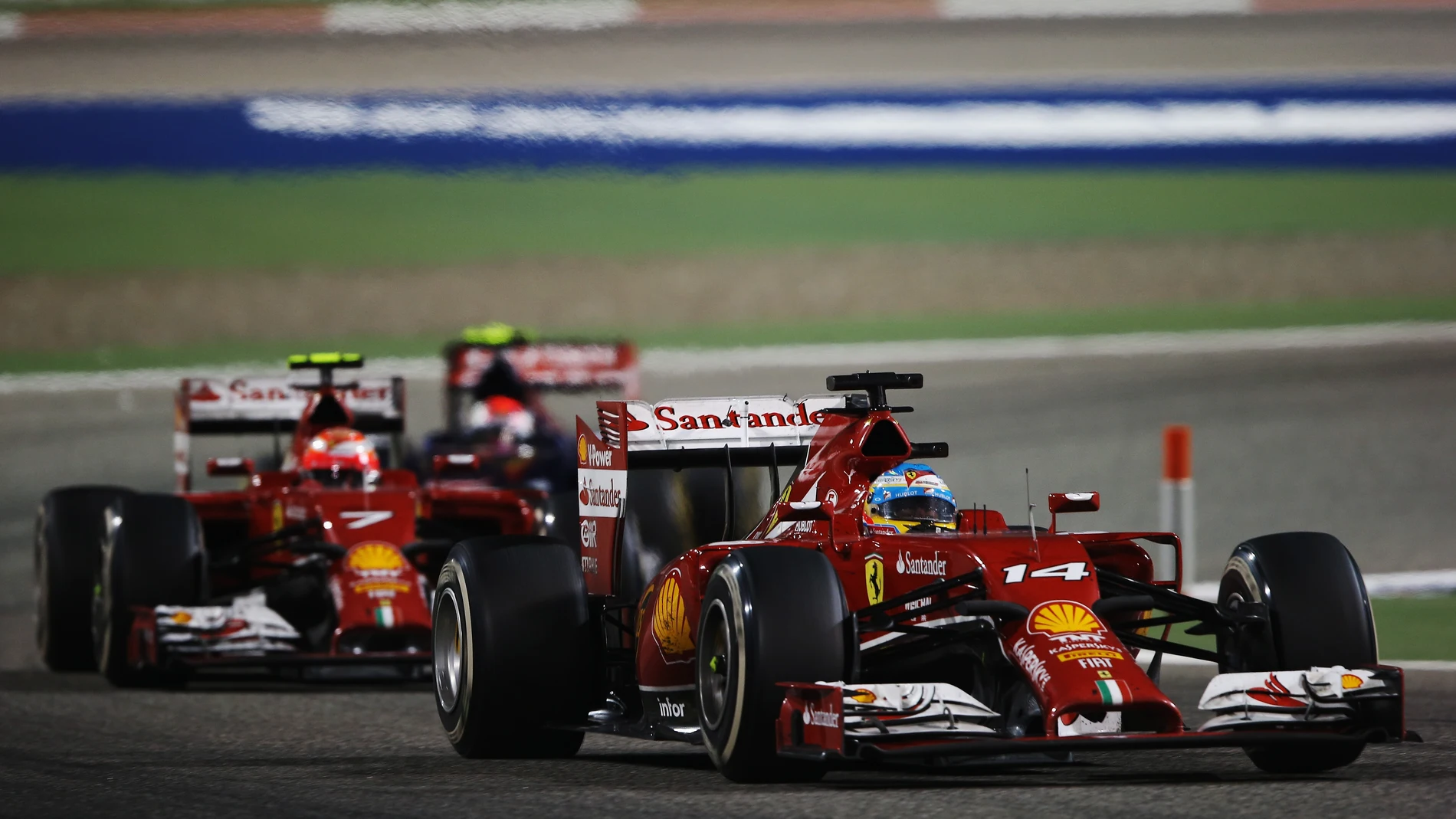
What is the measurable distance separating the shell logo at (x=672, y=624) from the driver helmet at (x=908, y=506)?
775mm

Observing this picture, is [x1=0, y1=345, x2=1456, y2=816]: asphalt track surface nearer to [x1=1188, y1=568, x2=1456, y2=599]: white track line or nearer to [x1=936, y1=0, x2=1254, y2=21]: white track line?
[x1=1188, y1=568, x2=1456, y2=599]: white track line

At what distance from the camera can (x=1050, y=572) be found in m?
8.65

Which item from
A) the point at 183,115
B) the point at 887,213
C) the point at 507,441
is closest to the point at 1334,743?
the point at 507,441

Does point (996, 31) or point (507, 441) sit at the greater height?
point (996, 31)

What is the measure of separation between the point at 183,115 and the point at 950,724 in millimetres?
29607

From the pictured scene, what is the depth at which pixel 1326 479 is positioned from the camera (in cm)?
2167

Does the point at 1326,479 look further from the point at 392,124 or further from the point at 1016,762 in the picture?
the point at 392,124

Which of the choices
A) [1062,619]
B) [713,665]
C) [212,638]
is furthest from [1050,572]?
[212,638]

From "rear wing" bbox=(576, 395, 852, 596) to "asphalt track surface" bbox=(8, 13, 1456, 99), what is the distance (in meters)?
24.1

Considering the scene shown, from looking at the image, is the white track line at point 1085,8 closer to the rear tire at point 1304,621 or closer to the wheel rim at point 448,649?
the wheel rim at point 448,649

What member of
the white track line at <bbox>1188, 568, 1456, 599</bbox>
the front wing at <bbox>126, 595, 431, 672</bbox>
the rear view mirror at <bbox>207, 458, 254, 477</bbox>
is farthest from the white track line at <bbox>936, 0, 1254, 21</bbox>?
the front wing at <bbox>126, 595, 431, 672</bbox>

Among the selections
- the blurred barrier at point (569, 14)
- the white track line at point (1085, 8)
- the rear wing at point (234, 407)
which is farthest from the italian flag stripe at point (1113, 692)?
the white track line at point (1085, 8)

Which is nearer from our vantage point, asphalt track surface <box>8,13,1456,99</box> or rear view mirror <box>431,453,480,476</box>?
rear view mirror <box>431,453,480,476</box>

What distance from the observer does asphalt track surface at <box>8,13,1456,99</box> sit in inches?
1393
